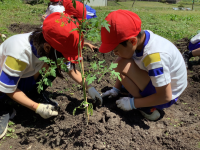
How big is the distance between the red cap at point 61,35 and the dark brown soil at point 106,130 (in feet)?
2.48

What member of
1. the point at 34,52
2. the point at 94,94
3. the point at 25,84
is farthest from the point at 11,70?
the point at 94,94

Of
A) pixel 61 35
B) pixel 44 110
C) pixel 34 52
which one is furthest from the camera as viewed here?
pixel 44 110

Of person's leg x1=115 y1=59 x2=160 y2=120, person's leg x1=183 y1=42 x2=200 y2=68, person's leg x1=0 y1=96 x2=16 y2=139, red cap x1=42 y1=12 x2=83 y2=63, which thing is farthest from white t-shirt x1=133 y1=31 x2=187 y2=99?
person's leg x1=183 y1=42 x2=200 y2=68

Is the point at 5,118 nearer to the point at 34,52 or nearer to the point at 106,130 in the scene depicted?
the point at 34,52

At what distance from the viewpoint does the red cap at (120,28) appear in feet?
4.89

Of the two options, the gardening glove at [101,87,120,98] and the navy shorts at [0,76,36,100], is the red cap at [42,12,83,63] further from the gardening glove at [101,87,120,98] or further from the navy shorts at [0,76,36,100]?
the gardening glove at [101,87,120,98]

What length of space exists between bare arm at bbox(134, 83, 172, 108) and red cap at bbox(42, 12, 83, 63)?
86 centimetres

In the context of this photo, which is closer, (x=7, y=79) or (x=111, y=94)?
(x=7, y=79)

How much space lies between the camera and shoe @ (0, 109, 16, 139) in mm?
1797

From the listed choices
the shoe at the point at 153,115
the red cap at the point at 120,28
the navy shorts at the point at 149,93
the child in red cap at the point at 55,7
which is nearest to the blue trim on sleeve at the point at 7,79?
the red cap at the point at 120,28

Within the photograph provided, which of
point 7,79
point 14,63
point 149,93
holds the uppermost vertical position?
point 14,63

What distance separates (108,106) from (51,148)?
0.77m

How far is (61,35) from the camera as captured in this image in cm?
141

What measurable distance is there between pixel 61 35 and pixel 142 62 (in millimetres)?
798
